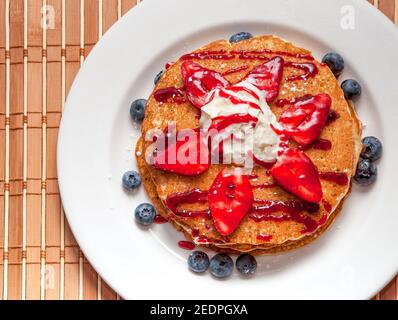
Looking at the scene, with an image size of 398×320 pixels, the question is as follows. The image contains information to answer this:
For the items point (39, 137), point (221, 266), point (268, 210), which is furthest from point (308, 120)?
point (39, 137)

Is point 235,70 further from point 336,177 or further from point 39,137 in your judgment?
point 39,137

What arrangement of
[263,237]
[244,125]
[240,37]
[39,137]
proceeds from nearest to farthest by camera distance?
[244,125], [263,237], [240,37], [39,137]

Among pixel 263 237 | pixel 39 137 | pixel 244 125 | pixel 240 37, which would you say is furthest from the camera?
pixel 39 137

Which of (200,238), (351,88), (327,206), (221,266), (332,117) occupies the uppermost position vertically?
(351,88)

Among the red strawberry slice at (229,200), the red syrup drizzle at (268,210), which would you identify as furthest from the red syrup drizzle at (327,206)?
the red strawberry slice at (229,200)

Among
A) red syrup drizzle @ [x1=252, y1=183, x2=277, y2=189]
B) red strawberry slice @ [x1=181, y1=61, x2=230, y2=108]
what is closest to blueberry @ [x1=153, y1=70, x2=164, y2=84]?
red strawberry slice @ [x1=181, y1=61, x2=230, y2=108]
